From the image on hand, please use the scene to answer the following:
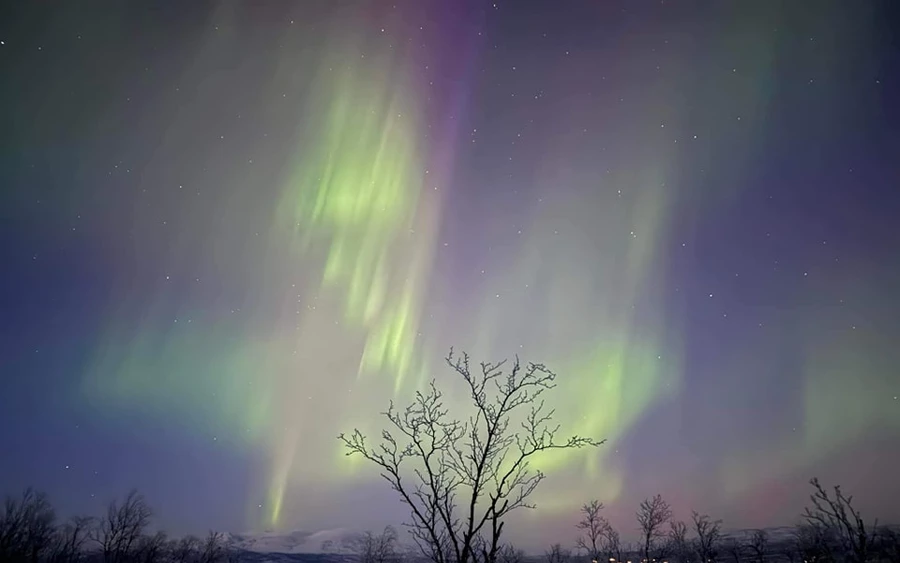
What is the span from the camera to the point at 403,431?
9461 mm

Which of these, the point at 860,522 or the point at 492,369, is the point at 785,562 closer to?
the point at 860,522

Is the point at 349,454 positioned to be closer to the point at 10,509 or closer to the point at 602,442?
the point at 602,442

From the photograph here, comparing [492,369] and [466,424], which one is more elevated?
[492,369]

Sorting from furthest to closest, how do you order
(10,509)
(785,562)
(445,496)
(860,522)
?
(785,562) → (10,509) → (860,522) → (445,496)

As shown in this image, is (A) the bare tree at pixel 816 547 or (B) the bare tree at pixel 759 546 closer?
(A) the bare tree at pixel 816 547

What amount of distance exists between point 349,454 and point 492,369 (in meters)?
3.36

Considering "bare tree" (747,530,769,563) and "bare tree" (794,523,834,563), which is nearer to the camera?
"bare tree" (794,523,834,563)

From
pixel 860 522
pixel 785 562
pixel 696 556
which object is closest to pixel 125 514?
pixel 860 522

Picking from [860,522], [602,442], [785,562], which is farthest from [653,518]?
[785,562]

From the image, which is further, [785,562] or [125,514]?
[785,562]

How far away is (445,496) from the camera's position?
877 centimetres

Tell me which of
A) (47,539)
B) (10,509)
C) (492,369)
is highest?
(492,369)

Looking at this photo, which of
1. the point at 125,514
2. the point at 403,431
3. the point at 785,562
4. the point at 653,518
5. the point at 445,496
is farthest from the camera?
the point at 785,562

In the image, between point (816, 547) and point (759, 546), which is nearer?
point (816, 547)
